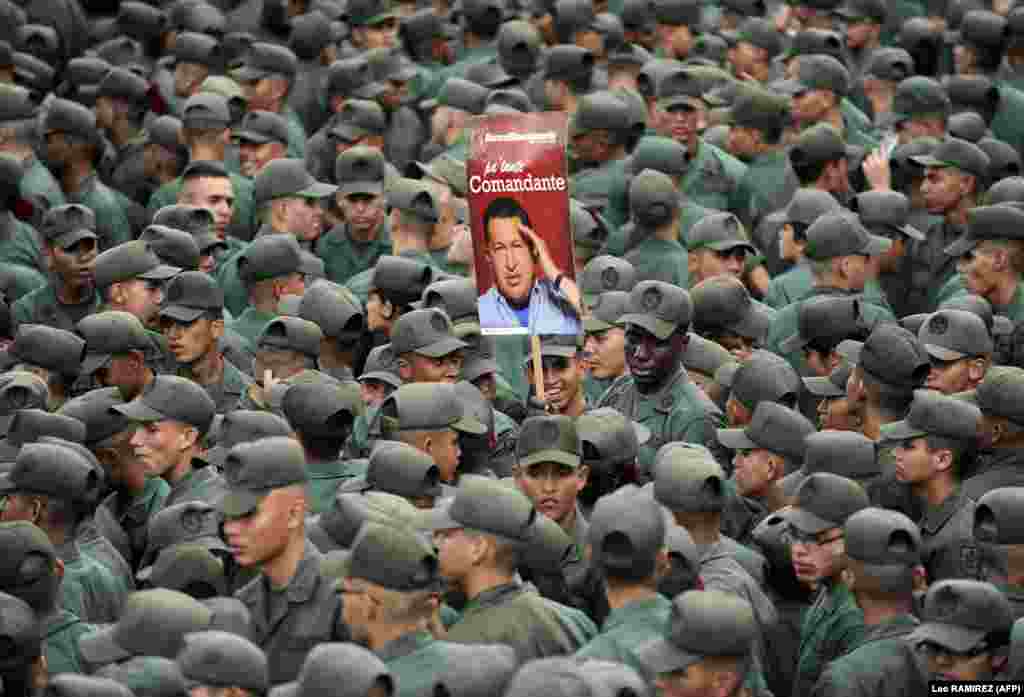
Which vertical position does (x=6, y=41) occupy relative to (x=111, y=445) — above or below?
above

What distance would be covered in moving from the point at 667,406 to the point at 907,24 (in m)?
8.76

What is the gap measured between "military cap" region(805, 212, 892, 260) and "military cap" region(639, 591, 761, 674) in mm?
5597

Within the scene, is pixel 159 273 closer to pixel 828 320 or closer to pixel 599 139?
pixel 828 320

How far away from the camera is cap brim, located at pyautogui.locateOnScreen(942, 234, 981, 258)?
13836 millimetres

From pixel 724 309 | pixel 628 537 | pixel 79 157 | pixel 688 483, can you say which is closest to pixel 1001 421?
pixel 688 483

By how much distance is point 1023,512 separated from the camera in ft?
32.6

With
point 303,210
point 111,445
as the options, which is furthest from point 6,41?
point 111,445

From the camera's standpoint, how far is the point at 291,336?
40.1 feet

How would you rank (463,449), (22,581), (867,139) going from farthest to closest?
(867,139)
(463,449)
(22,581)

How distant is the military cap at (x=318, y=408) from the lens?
11.0 metres

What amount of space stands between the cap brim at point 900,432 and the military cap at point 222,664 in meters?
3.84

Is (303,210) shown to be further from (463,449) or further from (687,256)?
(463,449)

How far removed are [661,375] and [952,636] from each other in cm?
358

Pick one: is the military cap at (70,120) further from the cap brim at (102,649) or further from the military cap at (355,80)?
the cap brim at (102,649)
